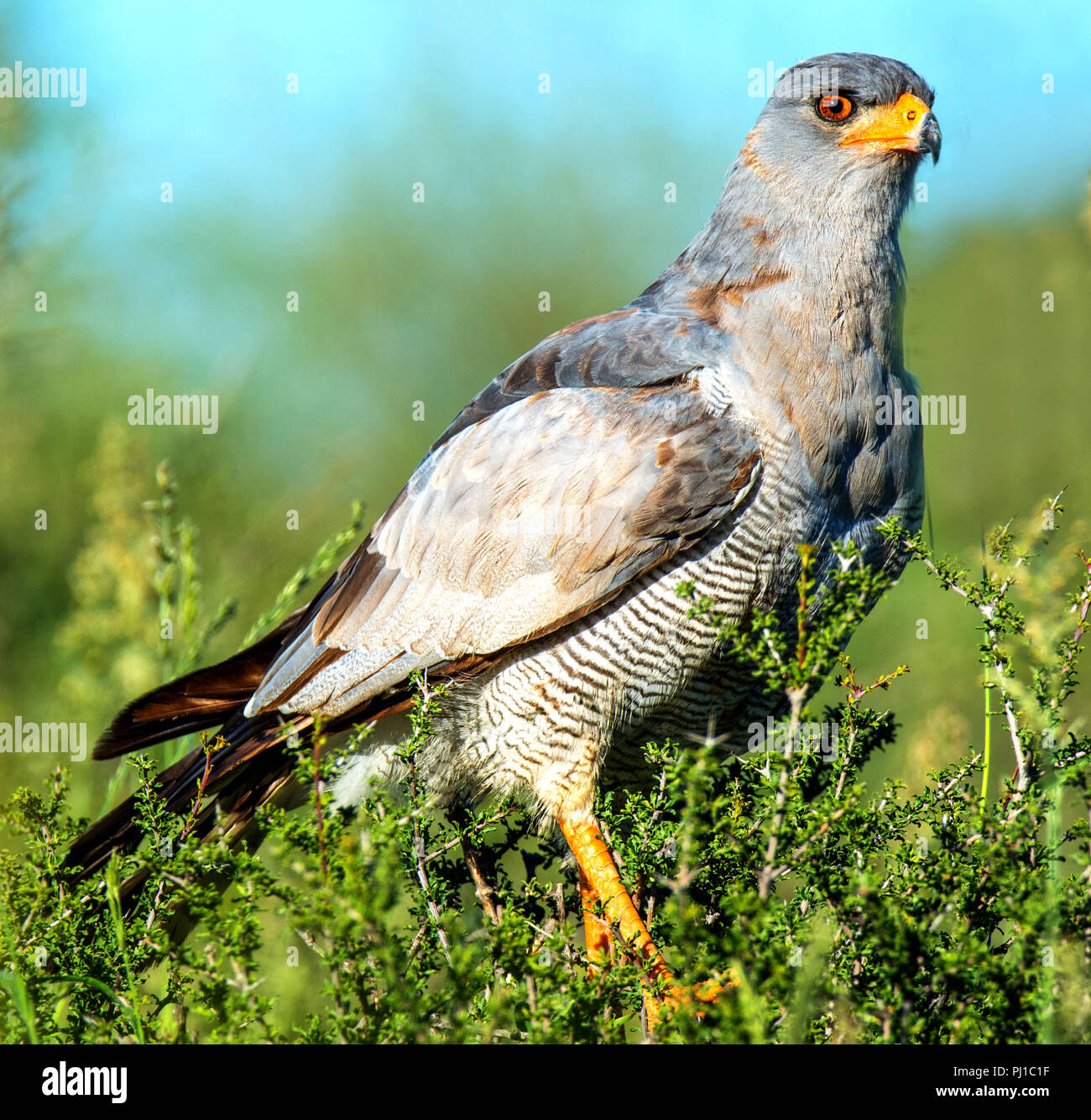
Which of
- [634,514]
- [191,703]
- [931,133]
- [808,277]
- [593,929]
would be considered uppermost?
[931,133]

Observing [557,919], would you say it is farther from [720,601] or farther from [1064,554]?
[1064,554]

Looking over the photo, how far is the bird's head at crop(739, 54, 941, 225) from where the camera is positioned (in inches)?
139

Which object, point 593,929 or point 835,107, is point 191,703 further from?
point 835,107

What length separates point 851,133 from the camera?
358 centimetres

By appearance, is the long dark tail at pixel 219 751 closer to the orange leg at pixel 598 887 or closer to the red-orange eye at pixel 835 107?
the orange leg at pixel 598 887

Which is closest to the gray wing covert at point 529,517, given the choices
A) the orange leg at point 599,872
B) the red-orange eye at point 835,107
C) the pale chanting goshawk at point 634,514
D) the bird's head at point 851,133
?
the pale chanting goshawk at point 634,514

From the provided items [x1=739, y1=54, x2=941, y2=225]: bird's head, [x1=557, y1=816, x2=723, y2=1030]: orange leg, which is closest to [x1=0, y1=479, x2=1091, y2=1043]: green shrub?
[x1=557, y1=816, x2=723, y2=1030]: orange leg

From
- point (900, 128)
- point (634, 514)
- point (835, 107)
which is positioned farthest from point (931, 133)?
point (634, 514)

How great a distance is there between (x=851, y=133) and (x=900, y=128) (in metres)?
0.16

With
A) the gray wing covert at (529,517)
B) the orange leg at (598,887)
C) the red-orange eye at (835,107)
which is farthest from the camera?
the red-orange eye at (835,107)

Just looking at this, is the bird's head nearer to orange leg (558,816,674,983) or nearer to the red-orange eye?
the red-orange eye

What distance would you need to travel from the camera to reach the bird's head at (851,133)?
352 cm
